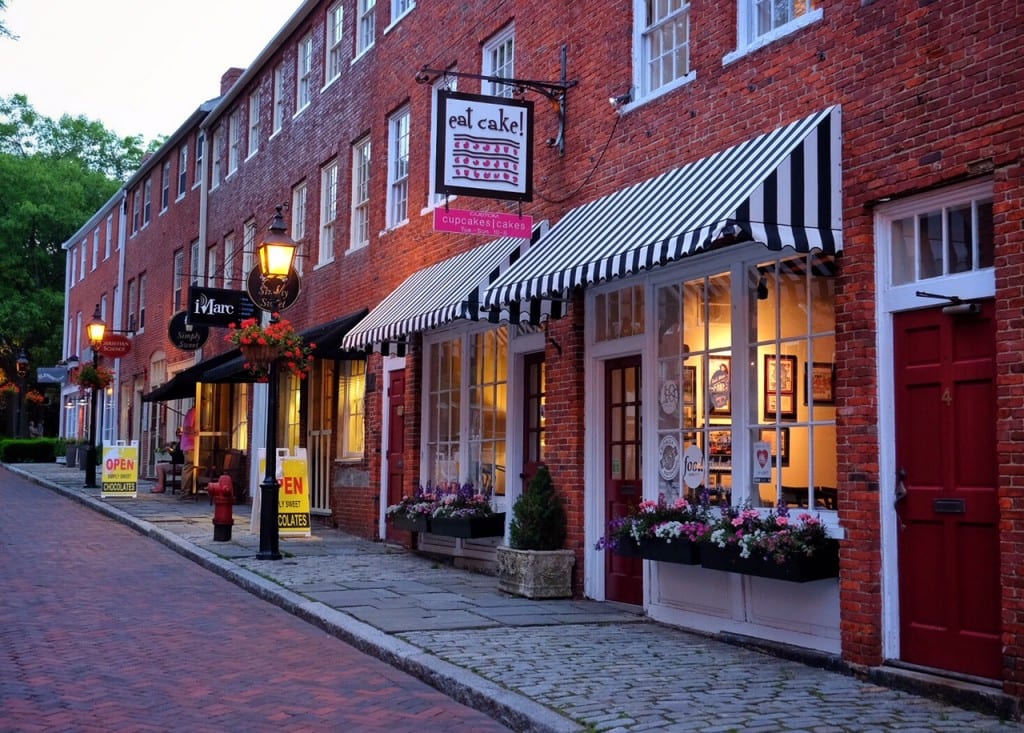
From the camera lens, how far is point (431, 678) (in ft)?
23.2

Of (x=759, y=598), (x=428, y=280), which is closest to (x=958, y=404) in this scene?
(x=759, y=598)

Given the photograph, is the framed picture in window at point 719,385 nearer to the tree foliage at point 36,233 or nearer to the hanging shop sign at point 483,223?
the hanging shop sign at point 483,223

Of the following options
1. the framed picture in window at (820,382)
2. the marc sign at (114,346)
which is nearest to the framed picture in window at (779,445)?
the framed picture in window at (820,382)

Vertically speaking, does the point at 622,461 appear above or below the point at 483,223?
below

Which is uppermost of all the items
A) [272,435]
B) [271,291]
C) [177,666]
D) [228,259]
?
[228,259]

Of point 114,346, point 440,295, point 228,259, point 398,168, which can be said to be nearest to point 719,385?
point 440,295

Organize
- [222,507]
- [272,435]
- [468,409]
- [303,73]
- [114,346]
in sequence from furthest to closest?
[114,346]
[303,73]
[222,507]
[468,409]
[272,435]

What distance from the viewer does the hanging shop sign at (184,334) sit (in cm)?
2386

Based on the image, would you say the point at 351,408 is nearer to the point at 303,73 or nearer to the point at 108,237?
the point at 303,73

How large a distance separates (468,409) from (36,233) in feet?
140

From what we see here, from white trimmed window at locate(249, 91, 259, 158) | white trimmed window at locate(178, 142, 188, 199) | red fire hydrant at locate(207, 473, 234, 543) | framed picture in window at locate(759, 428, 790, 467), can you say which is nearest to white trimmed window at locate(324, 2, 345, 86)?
white trimmed window at locate(249, 91, 259, 158)

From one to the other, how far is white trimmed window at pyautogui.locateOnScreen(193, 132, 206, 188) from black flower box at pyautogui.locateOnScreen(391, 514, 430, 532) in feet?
52.8

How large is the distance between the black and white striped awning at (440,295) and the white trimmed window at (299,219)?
18.1 feet

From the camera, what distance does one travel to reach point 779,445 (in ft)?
27.1
